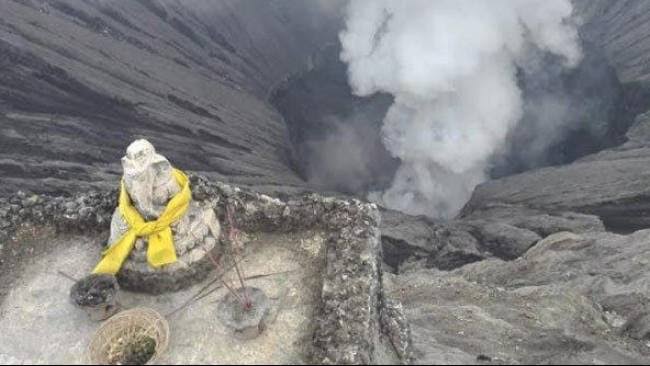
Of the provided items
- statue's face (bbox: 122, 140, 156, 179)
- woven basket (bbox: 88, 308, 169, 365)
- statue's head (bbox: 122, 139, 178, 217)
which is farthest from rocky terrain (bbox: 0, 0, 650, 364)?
woven basket (bbox: 88, 308, 169, 365)

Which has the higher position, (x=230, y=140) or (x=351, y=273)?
(x=230, y=140)

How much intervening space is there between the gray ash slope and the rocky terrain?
0.52 feet

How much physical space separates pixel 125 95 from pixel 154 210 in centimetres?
4310

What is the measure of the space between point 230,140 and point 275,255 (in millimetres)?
44412

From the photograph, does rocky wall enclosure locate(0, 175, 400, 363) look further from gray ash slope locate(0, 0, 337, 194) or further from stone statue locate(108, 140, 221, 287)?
gray ash slope locate(0, 0, 337, 194)

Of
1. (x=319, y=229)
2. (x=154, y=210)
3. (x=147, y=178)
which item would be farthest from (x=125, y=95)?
(x=147, y=178)

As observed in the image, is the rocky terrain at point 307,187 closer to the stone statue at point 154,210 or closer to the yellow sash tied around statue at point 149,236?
the yellow sash tied around statue at point 149,236

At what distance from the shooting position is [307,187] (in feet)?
189

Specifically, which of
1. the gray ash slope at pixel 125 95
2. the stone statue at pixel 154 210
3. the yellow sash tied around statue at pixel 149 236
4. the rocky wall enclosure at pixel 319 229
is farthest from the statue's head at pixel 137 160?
the gray ash slope at pixel 125 95

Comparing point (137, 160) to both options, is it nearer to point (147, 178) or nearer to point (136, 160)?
point (136, 160)

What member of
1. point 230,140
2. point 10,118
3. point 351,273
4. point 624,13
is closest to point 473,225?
point 230,140

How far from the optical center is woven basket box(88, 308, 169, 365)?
13000 millimetres

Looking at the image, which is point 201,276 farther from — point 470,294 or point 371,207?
point 470,294

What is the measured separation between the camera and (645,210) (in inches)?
1806
